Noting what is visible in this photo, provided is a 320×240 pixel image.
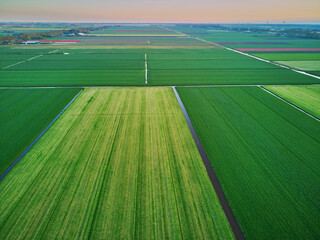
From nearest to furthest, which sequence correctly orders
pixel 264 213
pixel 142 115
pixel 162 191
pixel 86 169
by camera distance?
pixel 264 213, pixel 162 191, pixel 86 169, pixel 142 115

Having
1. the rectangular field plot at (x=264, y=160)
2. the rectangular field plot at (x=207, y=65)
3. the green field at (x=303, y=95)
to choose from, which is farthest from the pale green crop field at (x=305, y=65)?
the rectangular field plot at (x=264, y=160)

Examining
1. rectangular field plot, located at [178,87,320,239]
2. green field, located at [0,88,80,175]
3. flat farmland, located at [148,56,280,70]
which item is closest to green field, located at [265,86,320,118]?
rectangular field plot, located at [178,87,320,239]

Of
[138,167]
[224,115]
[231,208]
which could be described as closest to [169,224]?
[231,208]

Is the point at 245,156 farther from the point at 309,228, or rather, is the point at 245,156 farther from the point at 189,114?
the point at 189,114

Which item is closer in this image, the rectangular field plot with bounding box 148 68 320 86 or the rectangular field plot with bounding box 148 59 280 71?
the rectangular field plot with bounding box 148 68 320 86

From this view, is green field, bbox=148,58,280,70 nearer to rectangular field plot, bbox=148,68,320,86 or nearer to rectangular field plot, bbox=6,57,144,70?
rectangular field plot, bbox=148,68,320,86
